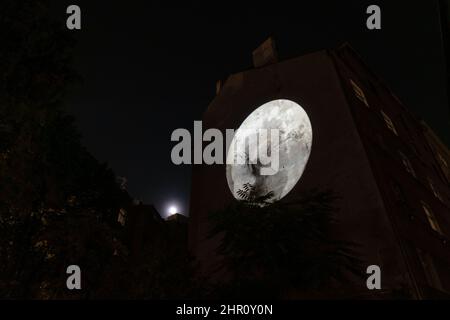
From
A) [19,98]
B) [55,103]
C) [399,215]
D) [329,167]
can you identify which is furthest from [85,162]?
[399,215]

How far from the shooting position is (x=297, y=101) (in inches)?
816

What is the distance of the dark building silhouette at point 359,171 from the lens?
14648mm

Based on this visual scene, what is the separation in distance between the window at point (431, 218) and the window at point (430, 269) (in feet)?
13.7

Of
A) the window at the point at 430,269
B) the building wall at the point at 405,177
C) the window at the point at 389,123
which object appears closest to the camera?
the building wall at the point at 405,177

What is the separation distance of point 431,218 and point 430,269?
17.8 ft

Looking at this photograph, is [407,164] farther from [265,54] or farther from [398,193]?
[265,54]

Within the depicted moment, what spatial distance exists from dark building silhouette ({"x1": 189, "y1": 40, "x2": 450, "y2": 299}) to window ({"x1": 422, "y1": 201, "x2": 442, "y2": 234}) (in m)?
0.09

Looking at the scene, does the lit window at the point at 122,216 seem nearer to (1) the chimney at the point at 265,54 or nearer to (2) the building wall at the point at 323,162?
(2) the building wall at the point at 323,162

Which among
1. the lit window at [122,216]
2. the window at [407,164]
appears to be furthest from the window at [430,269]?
the lit window at [122,216]

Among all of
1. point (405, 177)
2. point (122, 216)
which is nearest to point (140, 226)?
point (122, 216)

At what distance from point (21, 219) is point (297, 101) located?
1482cm

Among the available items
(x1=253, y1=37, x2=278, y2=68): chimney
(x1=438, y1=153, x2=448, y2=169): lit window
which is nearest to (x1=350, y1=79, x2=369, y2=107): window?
(x1=253, y1=37, x2=278, y2=68): chimney

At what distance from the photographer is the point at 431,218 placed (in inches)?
827

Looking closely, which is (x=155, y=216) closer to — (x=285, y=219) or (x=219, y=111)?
(x=219, y=111)
